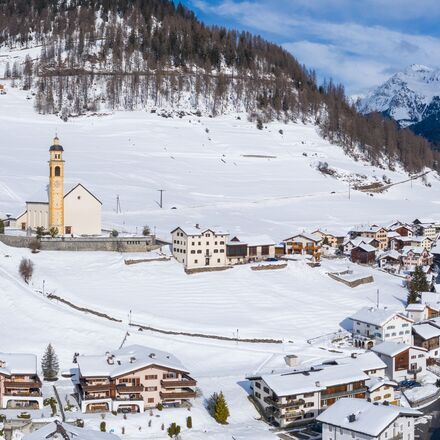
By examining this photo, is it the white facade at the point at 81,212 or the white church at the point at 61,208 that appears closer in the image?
the white church at the point at 61,208

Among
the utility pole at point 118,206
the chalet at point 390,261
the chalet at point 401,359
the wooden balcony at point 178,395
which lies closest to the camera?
the wooden balcony at point 178,395

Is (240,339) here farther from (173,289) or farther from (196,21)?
(196,21)

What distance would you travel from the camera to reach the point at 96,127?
274 feet

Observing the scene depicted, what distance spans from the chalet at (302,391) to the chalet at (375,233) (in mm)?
27713

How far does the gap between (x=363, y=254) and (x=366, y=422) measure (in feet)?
87.9

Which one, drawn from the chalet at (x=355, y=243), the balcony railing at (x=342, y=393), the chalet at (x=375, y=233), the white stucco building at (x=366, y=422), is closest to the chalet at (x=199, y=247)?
the chalet at (x=355, y=243)

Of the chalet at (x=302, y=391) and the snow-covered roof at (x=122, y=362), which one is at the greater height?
the snow-covered roof at (x=122, y=362)

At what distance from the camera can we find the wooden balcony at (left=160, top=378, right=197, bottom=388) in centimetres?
2361

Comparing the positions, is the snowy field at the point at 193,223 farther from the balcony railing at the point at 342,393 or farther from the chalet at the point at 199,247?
the balcony railing at the point at 342,393

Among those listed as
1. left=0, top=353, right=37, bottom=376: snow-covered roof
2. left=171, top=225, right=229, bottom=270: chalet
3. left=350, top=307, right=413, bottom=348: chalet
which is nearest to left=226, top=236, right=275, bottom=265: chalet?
left=171, top=225, right=229, bottom=270: chalet

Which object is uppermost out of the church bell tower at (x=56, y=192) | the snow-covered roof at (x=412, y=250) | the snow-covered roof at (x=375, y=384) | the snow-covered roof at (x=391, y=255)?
the church bell tower at (x=56, y=192)

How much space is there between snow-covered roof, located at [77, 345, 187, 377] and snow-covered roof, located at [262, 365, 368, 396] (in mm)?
3229

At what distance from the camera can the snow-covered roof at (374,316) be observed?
31266 mm

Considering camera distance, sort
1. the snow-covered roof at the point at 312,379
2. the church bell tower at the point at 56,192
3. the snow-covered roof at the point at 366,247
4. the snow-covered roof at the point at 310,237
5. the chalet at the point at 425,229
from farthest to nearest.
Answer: the chalet at the point at 425,229 < the snow-covered roof at the point at 366,247 < the snow-covered roof at the point at 310,237 < the church bell tower at the point at 56,192 < the snow-covered roof at the point at 312,379
